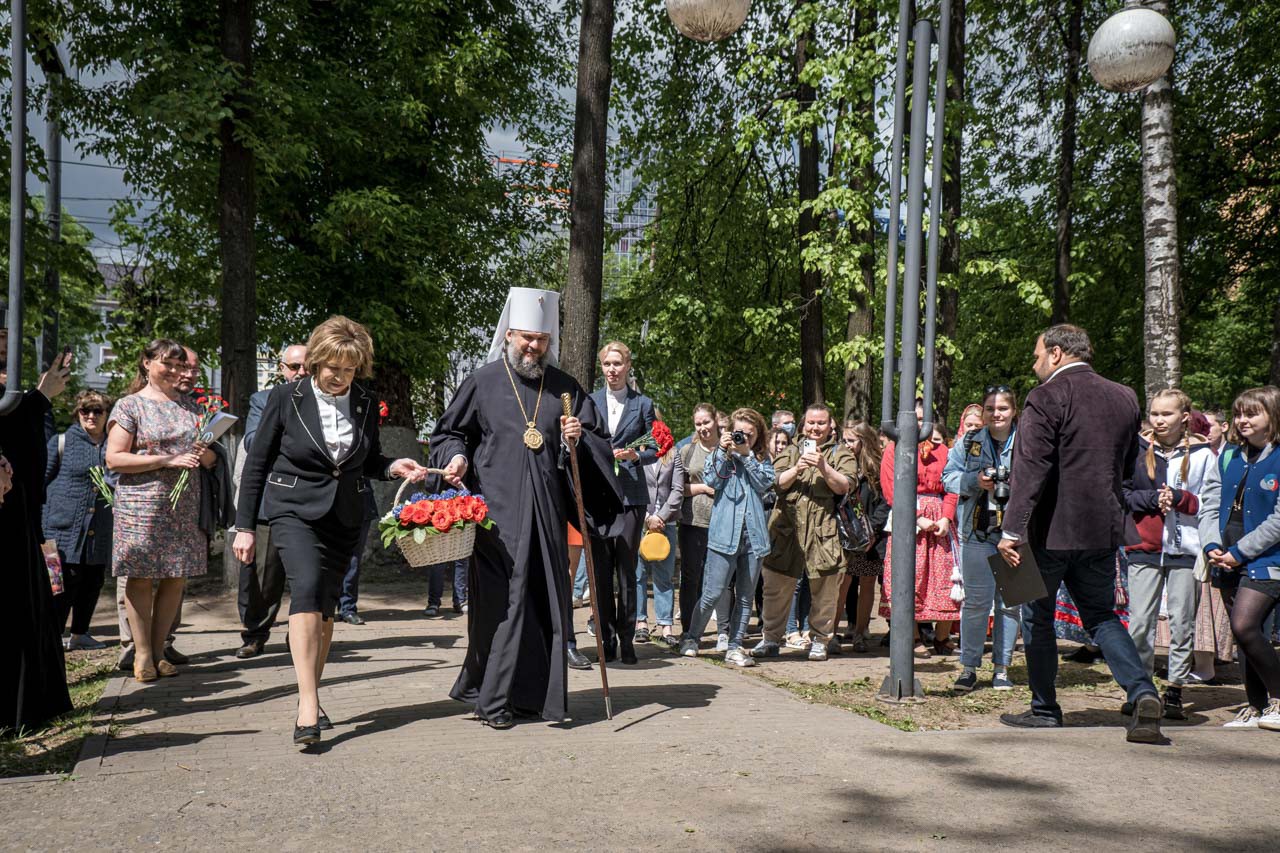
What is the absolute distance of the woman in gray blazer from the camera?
965cm

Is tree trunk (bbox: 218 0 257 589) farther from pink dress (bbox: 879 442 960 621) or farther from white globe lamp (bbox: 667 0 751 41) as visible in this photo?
pink dress (bbox: 879 442 960 621)

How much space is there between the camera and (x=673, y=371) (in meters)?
20.9

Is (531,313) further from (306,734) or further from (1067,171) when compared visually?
(1067,171)

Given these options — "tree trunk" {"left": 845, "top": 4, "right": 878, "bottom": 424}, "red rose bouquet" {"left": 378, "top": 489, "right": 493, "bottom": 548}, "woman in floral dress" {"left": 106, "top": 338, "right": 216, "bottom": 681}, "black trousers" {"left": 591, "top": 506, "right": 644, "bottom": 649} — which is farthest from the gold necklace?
"tree trunk" {"left": 845, "top": 4, "right": 878, "bottom": 424}

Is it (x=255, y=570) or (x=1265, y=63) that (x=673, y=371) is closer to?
(x=1265, y=63)

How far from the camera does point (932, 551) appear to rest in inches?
365

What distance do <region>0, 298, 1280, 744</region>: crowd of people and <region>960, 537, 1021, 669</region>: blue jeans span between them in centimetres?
2

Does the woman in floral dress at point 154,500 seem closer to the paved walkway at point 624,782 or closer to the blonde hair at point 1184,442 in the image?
the paved walkway at point 624,782

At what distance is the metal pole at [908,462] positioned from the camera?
6.96 m

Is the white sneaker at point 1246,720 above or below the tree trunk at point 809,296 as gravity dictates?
below

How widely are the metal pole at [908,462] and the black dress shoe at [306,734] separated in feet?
11.3

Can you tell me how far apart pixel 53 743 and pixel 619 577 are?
13.3 ft

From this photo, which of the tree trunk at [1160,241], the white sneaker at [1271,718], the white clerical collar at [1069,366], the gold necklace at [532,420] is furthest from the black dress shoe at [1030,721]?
the tree trunk at [1160,241]

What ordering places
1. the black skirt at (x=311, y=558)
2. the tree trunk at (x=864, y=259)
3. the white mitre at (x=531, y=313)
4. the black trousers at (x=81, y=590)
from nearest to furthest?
the black skirt at (x=311, y=558), the white mitre at (x=531, y=313), the black trousers at (x=81, y=590), the tree trunk at (x=864, y=259)
